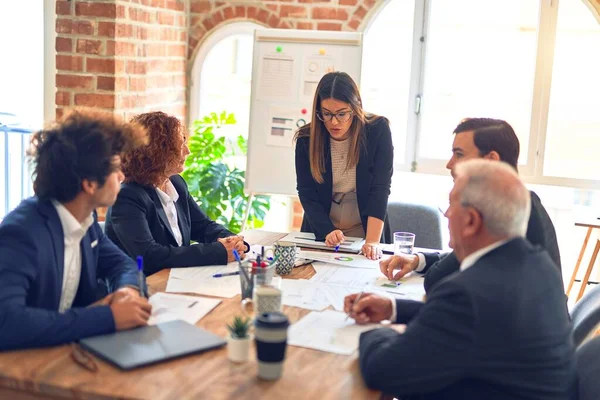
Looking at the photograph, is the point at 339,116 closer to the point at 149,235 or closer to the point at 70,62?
the point at 149,235

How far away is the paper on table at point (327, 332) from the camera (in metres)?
1.90

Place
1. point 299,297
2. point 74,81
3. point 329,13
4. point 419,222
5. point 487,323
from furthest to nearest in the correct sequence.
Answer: point 329,13
point 74,81
point 419,222
point 299,297
point 487,323

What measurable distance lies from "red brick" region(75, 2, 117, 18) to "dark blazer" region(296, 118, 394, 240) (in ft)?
4.98

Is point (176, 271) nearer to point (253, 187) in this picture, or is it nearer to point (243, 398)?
point (243, 398)

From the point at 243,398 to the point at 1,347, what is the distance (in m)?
0.60

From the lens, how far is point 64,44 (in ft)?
13.8

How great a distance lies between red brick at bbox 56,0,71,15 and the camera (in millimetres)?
4133

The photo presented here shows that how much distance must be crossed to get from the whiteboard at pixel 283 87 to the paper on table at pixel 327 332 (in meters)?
2.47

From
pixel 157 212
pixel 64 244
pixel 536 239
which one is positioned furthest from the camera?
pixel 157 212

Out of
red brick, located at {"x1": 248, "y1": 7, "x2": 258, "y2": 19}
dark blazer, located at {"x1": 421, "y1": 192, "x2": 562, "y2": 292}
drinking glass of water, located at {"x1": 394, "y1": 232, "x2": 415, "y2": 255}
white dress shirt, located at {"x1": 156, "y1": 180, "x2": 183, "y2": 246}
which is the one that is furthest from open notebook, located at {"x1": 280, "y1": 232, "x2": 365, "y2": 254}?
red brick, located at {"x1": 248, "y1": 7, "x2": 258, "y2": 19}

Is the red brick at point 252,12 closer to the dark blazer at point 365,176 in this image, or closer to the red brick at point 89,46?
the red brick at point 89,46

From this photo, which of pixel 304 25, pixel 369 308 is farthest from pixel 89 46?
Result: pixel 369 308

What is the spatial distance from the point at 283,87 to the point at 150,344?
114 inches

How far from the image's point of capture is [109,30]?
4121 mm
